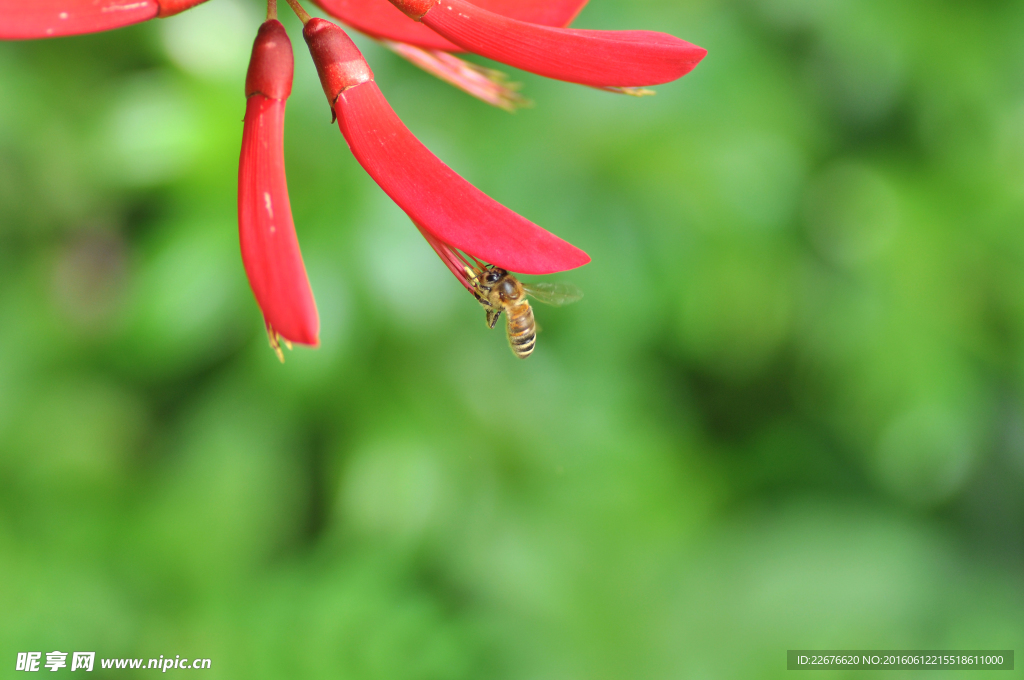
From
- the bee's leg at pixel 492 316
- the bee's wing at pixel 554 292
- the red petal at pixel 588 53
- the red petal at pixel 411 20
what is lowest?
the bee's wing at pixel 554 292

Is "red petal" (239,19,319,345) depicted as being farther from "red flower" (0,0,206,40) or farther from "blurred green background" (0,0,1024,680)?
"blurred green background" (0,0,1024,680)

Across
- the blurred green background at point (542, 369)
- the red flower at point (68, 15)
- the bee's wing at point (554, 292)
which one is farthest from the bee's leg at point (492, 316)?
the blurred green background at point (542, 369)

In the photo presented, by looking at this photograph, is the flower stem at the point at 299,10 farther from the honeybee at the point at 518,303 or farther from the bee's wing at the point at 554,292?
the bee's wing at the point at 554,292

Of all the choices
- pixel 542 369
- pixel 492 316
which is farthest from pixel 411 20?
pixel 542 369

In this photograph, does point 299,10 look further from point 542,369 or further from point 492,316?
point 542,369

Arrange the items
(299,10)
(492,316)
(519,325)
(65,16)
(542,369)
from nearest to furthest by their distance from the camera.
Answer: (65,16) → (299,10) → (492,316) → (519,325) → (542,369)
